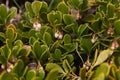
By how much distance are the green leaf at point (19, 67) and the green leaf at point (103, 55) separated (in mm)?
336

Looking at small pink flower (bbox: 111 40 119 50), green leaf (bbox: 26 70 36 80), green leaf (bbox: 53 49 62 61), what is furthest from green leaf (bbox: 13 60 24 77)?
small pink flower (bbox: 111 40 119 50)

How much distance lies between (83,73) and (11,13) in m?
0.61

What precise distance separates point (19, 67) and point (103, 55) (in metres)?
0.39

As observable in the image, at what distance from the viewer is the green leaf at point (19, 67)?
142cm

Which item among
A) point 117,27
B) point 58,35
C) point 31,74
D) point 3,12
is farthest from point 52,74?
point 3,12

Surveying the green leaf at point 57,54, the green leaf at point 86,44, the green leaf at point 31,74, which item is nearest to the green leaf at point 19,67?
the green leaf at point 31,74

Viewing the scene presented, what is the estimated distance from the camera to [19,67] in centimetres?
143

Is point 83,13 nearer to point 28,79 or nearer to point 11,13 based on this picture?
point 11,13

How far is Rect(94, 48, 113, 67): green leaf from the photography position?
4.74 feet

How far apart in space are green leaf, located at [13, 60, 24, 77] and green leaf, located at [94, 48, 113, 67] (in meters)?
0.34

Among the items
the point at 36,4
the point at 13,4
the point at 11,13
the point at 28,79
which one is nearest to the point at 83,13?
the point at 36,4

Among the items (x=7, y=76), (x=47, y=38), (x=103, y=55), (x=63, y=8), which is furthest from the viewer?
(x=63, y=8)

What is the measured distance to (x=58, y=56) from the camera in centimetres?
153

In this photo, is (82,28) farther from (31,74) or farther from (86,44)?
(31,74)
